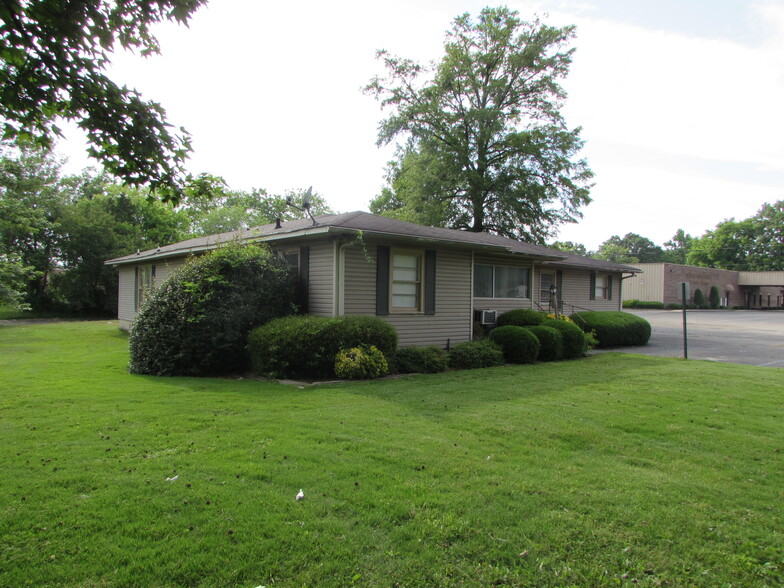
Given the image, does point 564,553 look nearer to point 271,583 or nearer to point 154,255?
point 271,583

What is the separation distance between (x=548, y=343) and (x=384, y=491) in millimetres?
9793

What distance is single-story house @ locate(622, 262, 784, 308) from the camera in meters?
43.4

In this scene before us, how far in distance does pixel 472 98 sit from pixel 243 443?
27.9 metres

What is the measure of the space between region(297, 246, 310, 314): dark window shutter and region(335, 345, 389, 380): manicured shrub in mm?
2404

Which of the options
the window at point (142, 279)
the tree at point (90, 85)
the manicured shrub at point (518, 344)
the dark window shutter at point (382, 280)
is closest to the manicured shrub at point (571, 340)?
the manicured shrub at point (518, 344)

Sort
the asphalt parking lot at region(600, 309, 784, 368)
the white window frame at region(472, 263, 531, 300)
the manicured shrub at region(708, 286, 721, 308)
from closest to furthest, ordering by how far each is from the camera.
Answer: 1. the asphalt parking lot at region(600, 309, 784, 368)
2. the white window frame at region(472, 263, 531, 300)
3. the manicured shrub at region(708, 286, 721, 308)

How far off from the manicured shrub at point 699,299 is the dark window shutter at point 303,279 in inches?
1803

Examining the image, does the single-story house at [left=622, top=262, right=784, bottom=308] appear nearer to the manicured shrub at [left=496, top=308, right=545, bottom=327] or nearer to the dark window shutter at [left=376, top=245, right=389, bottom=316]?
the manicured shrub at [left=496, top=308, right=545, bottom=327]

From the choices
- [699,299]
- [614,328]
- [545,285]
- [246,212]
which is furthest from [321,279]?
[699,299]

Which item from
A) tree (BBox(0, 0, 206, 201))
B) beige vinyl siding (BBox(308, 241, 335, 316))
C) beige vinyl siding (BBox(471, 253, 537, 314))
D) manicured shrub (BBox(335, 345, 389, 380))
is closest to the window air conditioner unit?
beige vinyl siding (BBox(471, 253, 537, 314))

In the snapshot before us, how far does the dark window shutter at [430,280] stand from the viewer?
476 inches

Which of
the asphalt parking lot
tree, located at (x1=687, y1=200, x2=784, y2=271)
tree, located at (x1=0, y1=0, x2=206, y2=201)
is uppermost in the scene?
tree, located at (x1=687, y1=200, x2=784, y2=271)

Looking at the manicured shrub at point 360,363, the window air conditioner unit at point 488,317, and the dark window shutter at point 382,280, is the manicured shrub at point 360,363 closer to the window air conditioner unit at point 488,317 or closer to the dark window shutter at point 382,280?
the dark window shutter at point 382,280

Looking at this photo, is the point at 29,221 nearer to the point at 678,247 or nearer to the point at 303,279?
the point at 303,279
